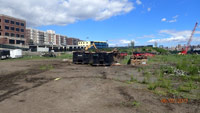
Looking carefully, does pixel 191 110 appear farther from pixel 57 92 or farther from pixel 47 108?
pixel 57 92

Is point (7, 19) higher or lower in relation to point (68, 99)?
higher

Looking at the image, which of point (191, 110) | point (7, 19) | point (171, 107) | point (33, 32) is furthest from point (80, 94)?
point (33, 32)

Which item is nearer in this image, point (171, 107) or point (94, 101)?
point (171, 107)

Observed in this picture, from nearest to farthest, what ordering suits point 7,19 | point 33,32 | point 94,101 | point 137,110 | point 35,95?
point 137,110 → point 94,101 → point 35,95 → point 7,19 → point 33,32

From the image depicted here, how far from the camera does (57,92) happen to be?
6.36 metres

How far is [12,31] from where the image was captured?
79.6m

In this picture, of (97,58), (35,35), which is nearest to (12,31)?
(35,35)

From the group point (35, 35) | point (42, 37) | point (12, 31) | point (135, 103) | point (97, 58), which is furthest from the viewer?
point (42, 37)

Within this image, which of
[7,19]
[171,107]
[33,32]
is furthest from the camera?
[33,32]

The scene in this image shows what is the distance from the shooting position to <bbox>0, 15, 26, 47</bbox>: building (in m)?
74.1

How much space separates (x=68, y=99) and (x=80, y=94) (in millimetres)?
697

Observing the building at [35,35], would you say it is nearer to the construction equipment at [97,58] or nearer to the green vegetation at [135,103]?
the construction equipment at [97,58]

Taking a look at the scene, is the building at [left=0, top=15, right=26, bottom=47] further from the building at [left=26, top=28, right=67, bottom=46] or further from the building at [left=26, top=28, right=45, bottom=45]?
the building at [left=26, top=28, right=45, bottom=45]

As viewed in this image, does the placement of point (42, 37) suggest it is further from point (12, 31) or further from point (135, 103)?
point (135, 103)
